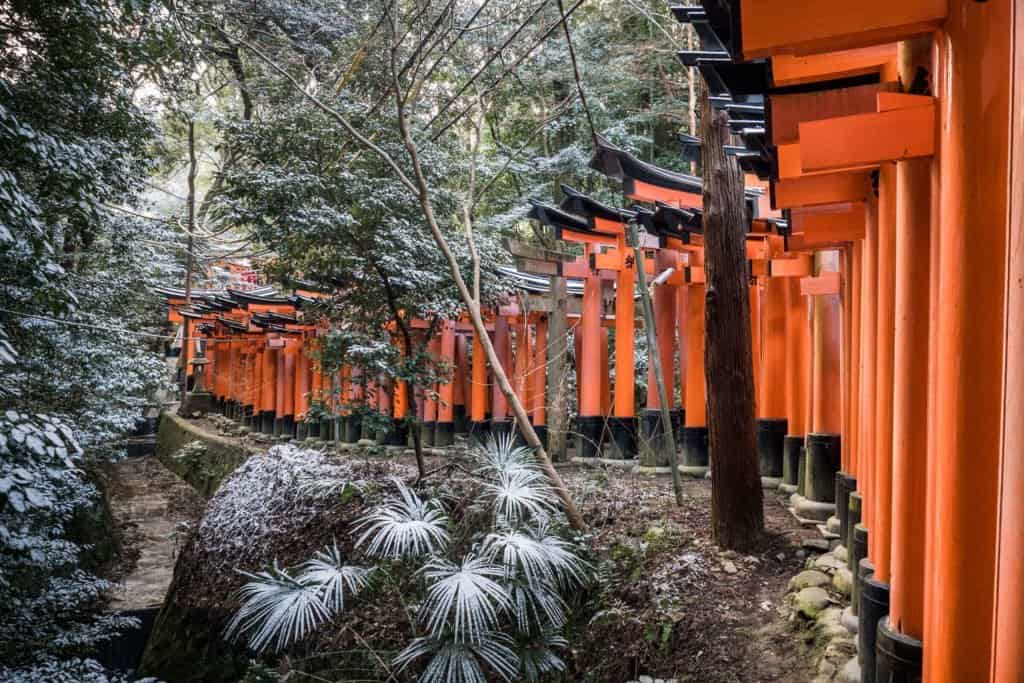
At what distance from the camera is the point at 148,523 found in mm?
15984

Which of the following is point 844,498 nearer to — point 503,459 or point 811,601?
point 811,601

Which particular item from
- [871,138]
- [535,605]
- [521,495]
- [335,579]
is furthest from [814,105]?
[335,579]

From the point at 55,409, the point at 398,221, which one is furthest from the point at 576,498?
the point at 55,409

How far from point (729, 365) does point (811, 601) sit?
1.82m

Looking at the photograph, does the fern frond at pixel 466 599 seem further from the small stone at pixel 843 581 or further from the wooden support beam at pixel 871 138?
the wooden support beam at pixel 871 138

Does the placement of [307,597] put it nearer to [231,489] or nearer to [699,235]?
[231,489]

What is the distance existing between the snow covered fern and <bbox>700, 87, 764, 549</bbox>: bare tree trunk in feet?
4.09

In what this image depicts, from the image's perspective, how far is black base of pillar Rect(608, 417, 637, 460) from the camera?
35.7 ft

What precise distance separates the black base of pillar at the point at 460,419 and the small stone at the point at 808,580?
10.9 meters

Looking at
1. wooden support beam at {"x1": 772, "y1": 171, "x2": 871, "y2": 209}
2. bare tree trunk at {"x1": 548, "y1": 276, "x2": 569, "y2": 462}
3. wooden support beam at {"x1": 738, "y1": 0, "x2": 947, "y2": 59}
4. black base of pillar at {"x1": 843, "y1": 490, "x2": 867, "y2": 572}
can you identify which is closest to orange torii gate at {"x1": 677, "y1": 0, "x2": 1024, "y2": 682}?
wooden support beam at {"x1": 738, "y1": 0, "x2": 947, "y2": 59}

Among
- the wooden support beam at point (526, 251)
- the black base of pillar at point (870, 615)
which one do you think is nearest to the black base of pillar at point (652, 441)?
the wooden support beam at point (526, 251)

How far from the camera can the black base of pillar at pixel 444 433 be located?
15.5m

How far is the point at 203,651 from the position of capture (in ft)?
25.6

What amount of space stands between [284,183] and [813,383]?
5.46 metres
